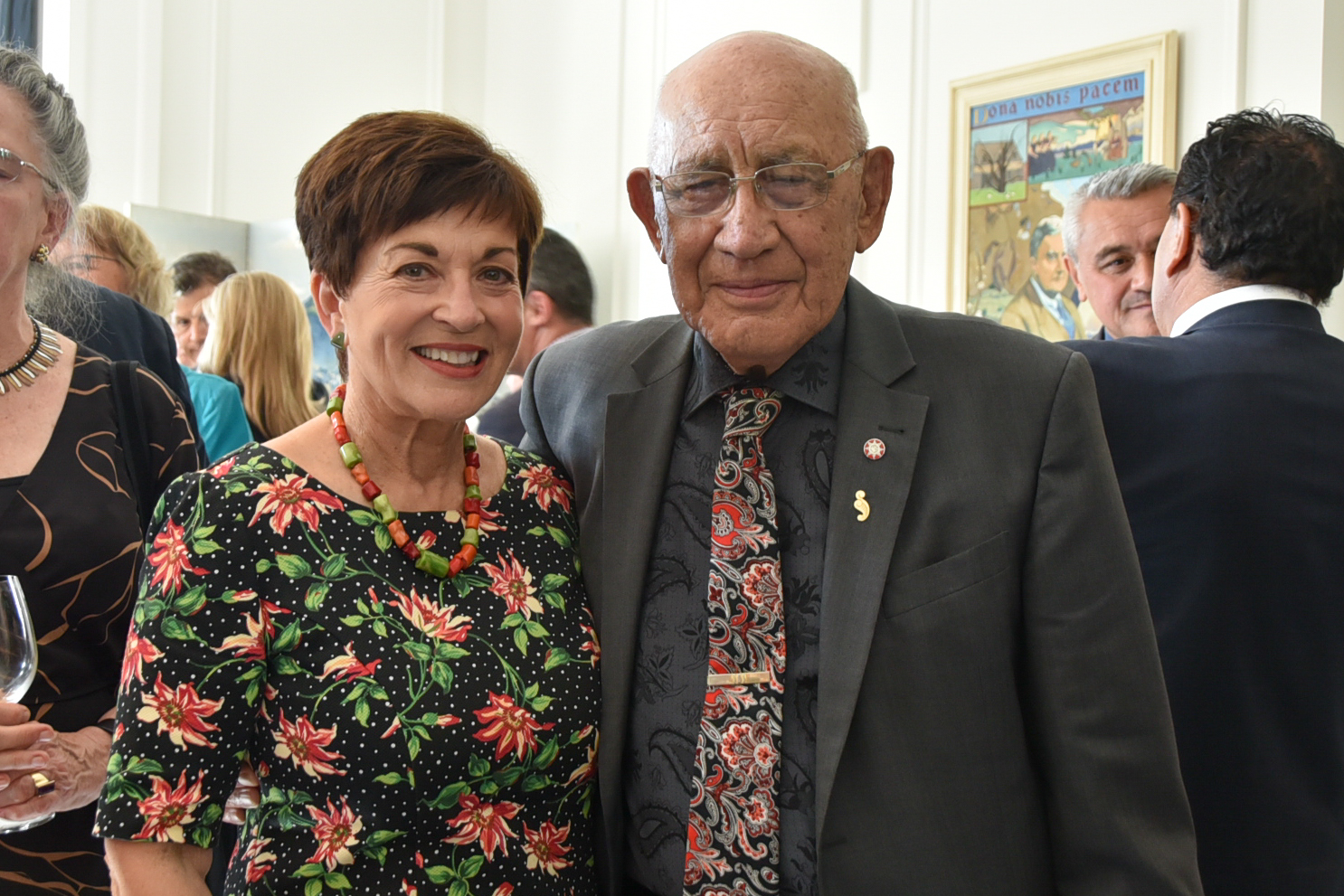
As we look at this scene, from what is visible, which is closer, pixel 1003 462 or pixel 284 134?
pixel 1003 462

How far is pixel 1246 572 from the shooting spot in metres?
2.06

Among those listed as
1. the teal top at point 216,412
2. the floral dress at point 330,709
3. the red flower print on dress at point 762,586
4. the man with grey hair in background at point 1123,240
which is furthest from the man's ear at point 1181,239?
the teal top at point 216,412

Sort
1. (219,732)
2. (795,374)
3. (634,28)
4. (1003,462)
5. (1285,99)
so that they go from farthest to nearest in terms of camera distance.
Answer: (634,28), (1285,99), (795,374), (1003,462), (219,732)

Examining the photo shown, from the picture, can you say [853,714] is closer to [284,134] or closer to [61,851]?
[61,851]

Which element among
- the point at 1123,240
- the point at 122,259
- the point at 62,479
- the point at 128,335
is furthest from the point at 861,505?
the point at 122,259

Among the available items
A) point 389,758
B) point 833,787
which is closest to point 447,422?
point 389,758

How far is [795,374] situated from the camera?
1.75m

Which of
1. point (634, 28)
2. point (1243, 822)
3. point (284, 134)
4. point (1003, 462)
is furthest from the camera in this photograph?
point (284, 134)

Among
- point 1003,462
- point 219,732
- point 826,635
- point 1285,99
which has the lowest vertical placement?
point 219,732

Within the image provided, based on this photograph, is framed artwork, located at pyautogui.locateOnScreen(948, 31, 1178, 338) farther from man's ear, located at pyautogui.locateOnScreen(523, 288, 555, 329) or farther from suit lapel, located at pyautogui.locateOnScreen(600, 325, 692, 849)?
suit lapel, located at pyautogui.locateOnScreen(600, 325, 692, 849)

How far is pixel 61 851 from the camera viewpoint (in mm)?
1760

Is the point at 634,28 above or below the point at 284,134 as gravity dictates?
above

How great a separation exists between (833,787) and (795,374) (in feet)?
1.97

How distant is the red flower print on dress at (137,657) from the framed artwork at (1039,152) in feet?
13.7
